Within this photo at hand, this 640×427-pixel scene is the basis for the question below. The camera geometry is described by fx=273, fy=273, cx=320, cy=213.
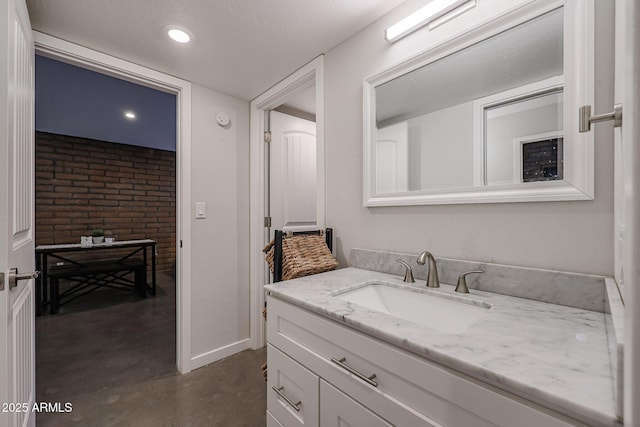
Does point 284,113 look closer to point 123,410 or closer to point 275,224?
point 275,224

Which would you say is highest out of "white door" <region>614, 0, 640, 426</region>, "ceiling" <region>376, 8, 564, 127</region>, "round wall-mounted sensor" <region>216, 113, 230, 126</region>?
"round wall-mounted sensor" <region>216, 113, 230, 126</region>

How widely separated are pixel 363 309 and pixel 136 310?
3437 millimetres

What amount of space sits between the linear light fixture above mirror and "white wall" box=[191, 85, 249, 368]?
1451 mm

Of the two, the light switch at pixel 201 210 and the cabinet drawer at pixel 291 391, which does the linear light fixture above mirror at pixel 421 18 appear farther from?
the light switch at pixel 201 210

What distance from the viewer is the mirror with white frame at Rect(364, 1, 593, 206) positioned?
861 millimetres

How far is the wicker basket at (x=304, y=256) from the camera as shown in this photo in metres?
1.28

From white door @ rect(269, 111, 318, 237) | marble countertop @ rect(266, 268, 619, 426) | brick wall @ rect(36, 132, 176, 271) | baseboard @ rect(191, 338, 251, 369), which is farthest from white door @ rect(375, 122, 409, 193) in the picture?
brick wall @ rect(36, 132, 176, 271)

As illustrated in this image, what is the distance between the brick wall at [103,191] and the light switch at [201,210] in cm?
329

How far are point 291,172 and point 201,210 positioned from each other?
0.84 m

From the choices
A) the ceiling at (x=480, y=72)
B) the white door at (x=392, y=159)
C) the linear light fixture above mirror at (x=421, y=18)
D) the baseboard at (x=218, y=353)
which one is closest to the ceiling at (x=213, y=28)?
the linear light fixture above mirror at (x=421, y=18)

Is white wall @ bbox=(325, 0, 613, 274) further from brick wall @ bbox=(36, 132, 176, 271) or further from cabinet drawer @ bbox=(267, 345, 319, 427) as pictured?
brick wall @ bbox=(36, 132, 176, 271)

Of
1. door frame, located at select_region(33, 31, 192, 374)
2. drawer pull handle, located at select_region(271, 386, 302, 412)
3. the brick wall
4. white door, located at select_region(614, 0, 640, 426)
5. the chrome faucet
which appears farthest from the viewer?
the brick wall

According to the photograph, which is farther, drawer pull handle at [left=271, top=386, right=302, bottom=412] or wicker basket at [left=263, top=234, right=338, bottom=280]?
wicker basket at [left=263, top=234, right=338, bottom=280]

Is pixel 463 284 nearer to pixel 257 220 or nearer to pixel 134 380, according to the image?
pixel 257 220
